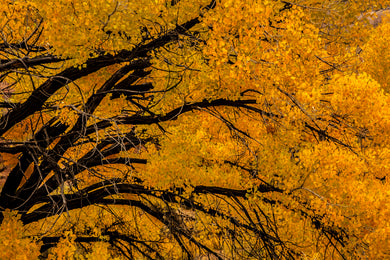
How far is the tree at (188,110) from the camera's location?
15.1 feet

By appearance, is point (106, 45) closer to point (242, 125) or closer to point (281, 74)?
point (281, 74)

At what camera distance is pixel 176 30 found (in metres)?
5.18

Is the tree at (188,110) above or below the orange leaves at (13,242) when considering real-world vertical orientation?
above

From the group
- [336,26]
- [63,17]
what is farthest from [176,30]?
[336,26]

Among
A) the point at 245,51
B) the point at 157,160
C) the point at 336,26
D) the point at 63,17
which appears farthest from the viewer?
the point at 336,26

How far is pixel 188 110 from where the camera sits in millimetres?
5973

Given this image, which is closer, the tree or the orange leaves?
the tree

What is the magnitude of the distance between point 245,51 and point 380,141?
7602 millimetres

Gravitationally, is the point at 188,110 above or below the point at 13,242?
above

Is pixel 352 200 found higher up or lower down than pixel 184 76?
higher up

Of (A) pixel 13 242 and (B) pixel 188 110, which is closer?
(A) pixel 13 242

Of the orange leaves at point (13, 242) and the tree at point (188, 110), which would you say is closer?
the tree at point (188, 110)

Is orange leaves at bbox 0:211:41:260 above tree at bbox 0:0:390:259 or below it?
below

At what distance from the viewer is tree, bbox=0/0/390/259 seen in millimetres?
4609
